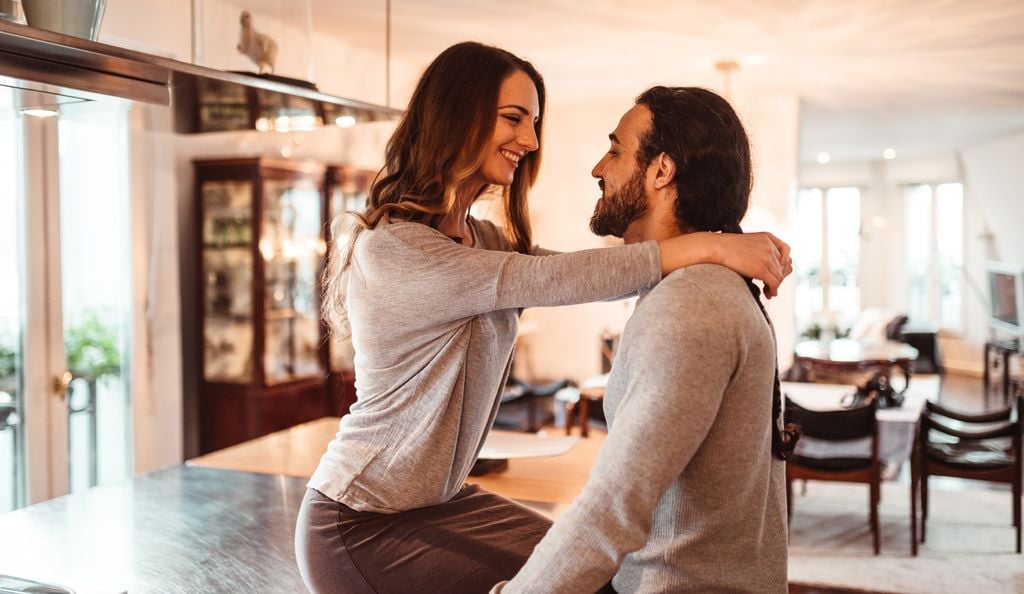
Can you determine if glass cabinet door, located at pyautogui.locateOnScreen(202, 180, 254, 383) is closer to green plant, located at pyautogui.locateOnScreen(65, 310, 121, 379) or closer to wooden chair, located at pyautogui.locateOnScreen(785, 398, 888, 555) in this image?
green plant, located at pyautogui.locateOnScreen(65, 310, 121, 379)

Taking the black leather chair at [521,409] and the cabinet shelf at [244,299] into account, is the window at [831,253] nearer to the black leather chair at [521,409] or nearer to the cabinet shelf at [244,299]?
the black leather chair at [521,409]

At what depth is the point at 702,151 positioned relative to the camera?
137cm

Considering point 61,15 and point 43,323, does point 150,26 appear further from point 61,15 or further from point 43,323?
point 43,323

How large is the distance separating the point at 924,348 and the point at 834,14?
7068 mm

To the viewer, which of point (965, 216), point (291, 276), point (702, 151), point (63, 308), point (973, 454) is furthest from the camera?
point (965, 216)

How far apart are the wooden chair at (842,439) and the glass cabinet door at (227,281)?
294 cm

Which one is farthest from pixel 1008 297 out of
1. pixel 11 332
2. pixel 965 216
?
pixel 11 332

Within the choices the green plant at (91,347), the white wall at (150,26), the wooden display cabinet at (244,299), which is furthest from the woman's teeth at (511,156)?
the wooden display cabinet at (244,299)

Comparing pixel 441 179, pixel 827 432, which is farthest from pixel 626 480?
pixel 827 432

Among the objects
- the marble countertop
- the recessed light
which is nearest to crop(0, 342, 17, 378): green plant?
the marble countertop

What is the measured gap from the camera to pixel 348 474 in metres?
1.42

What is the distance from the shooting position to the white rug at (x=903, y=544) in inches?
172

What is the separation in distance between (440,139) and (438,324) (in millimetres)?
339

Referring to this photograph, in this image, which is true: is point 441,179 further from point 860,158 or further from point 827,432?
point 860,158
